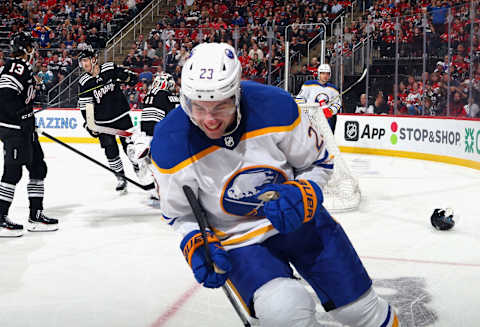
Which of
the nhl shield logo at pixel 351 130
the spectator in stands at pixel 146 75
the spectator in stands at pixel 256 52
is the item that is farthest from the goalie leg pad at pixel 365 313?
the spectator in stands at pixel 146 75

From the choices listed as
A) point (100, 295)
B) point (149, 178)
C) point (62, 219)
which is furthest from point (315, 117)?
point (100, 295)

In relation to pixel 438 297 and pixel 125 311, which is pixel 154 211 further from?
pixel 438 297

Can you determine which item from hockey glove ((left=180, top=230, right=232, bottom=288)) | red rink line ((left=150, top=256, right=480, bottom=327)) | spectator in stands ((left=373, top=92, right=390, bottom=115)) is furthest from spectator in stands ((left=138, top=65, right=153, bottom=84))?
hockey glove ((left=180, top=230, right=232, bottom=288))

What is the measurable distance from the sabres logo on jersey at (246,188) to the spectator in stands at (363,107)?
310 inches

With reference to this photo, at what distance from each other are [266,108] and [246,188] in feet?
0.75

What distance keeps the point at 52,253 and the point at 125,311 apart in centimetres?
120

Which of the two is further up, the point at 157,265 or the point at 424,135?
the point at 157,265

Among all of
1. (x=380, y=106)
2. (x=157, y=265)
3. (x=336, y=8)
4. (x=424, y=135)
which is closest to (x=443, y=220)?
(x=157, y=265)

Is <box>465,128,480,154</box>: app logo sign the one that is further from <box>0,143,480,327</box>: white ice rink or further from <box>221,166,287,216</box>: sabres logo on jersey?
<box>221,166,287,216</box>: sabres logo on jersey

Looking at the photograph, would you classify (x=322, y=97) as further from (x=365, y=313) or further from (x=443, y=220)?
(x=365, y=313)

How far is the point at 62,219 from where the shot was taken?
14.4ft

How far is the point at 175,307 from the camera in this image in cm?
240

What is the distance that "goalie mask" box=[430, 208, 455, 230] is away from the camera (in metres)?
3.84

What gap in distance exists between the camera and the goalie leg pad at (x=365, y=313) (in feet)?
5.03
